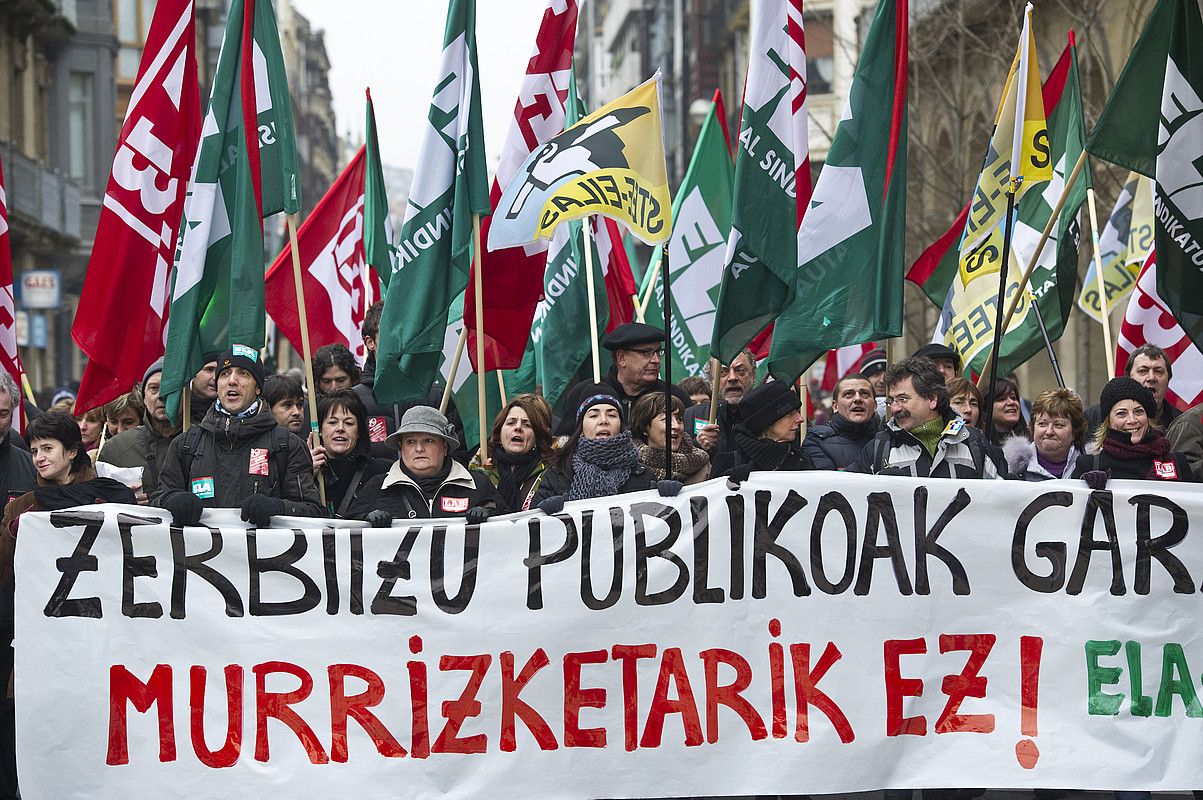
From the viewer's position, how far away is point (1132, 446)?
265 inches

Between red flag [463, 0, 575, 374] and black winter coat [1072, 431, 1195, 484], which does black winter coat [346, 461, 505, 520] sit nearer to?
red flag [463, 0, 575, 374]

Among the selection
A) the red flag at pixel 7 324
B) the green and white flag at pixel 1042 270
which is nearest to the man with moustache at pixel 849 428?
the green and white flag at pixel 1042 270

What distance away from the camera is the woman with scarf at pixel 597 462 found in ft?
21.4

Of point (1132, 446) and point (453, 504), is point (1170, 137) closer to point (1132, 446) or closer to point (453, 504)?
point (1132, 446)

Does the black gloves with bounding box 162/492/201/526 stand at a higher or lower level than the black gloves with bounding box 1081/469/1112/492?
lower

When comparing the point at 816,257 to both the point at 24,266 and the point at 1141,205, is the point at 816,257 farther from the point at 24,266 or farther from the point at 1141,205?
the point at 24,266

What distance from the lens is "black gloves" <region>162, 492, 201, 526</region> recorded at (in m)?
6.04

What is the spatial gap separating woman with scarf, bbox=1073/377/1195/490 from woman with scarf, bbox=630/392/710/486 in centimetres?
149

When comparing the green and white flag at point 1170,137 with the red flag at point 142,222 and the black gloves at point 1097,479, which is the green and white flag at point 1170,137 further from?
the red flag at point 142,222

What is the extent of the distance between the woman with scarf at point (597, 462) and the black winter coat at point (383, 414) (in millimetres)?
1258

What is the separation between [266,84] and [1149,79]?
3.82m

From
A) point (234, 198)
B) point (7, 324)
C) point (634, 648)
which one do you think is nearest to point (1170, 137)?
point (634, 648)

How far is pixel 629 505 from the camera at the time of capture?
20.2 feet

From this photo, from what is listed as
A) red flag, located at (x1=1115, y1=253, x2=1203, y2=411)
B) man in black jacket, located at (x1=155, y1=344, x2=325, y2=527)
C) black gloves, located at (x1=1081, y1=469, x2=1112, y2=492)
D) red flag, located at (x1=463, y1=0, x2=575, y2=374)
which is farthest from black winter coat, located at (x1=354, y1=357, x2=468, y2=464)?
red flag, located at (x1=1115, y1=253, x2=1203, y2=411)
